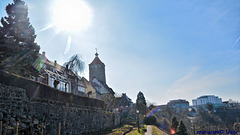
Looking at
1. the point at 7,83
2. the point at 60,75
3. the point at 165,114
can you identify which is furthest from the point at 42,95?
the point at 165,114

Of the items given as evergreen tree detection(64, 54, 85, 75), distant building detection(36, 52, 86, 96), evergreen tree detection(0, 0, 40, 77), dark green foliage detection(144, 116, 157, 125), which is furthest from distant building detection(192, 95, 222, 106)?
evergreen tree detection(0, 0, 40, 77)

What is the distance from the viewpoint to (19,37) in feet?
57.1

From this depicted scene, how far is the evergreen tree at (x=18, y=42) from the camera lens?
1584 cm

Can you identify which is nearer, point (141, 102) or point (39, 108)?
point (39, 108)

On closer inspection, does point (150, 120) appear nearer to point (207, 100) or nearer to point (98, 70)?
point (98, 70)

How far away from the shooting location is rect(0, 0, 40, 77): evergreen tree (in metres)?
15.8

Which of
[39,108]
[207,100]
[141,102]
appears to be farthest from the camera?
[207,100]

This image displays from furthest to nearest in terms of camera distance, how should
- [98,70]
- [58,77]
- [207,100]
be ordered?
[207,100] < [98,70] < [58,77]

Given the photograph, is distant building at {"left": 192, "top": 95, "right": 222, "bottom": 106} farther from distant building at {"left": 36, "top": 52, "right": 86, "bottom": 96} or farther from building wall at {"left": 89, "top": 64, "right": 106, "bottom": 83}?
distant building at {"left": 36, "top": 52, "right": 86, "bottom": 96}

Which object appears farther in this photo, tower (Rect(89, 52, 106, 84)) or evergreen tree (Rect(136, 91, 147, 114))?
tower (Rect(89, 52, 106, 84))

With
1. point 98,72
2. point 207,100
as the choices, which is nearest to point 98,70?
point 98,72

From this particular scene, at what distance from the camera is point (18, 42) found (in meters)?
17.5

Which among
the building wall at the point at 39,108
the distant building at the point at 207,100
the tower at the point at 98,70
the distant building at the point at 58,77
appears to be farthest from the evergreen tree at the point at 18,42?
the distant building at the point at 207,100

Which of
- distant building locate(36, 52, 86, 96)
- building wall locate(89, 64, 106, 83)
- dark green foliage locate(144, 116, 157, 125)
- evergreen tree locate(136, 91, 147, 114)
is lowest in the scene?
dark green foliage locate(144, 116, 157, 125)
